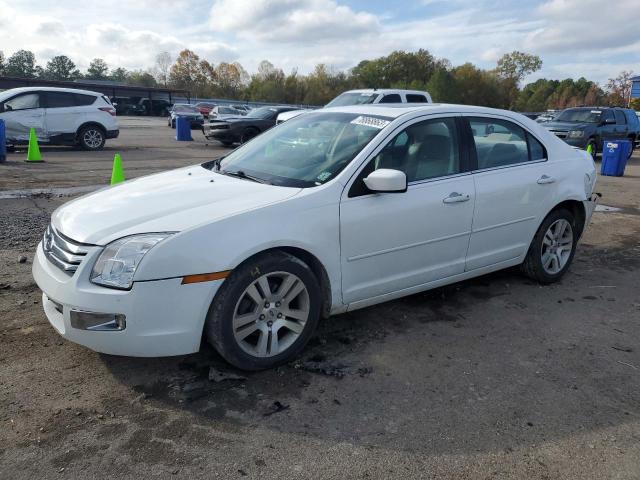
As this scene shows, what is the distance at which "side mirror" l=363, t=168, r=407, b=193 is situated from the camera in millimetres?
3494

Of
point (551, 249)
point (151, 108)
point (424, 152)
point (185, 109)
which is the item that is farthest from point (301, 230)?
point (151, 108)

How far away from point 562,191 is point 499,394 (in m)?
2.50

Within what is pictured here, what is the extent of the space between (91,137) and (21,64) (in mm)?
110716

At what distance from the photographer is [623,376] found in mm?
3438

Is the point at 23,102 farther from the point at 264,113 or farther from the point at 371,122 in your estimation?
the point at 371,122

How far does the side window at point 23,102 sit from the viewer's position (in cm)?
1436

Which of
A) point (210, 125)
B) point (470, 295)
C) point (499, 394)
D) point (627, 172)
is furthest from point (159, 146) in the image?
point (499, 394)

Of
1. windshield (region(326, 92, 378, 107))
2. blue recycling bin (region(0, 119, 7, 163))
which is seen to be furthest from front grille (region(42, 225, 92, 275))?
blue recycling bin (region(0, 119, 7, 163))

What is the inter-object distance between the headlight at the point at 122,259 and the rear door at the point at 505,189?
255 cm

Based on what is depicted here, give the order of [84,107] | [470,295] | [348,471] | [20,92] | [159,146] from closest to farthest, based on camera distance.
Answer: [348,471] → [470,295] → [20,92] → [84,107] → [159,146]

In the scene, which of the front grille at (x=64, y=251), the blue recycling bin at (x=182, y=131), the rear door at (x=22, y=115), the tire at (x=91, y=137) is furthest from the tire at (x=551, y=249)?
the blue recycling bin at (x=182, y=131)

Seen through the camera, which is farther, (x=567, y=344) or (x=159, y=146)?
(x=159, y=146)

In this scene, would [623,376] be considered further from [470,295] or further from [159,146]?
[159,146]

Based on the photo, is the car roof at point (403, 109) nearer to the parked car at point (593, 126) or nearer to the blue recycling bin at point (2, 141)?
the blue recycling bin at point (2, 141)
